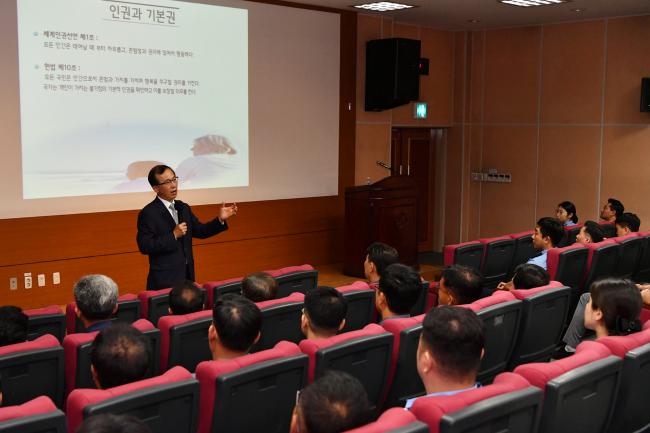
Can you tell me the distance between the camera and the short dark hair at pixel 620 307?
3309 millimetres

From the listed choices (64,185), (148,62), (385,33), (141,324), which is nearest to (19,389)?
(141,324)

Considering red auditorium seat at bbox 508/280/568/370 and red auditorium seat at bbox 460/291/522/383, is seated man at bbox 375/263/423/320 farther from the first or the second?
red auditorium seat at bbox 508/280/568/370

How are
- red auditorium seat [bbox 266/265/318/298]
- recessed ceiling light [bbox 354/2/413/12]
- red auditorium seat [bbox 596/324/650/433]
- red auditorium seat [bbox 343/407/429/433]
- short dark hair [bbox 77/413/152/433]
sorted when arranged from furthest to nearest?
recessed ceiling light [bbox 354/2/413/12] < red auditorium seat [bbox 266/265/318/298] < red auditorium seat [bbox 596/324/650/433] < red auditorium seat [bbox 343/407/429/433] < short dark hair [bbox 77/413/152/433]

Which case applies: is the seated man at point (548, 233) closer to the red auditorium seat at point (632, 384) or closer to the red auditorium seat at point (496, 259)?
the red auditorium seat at point (496, 259)

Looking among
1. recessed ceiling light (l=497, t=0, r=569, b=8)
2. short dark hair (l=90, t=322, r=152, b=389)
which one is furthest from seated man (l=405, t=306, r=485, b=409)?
recessed ceiling light (l=497, t=0, r=569, b=8)

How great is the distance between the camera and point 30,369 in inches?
122

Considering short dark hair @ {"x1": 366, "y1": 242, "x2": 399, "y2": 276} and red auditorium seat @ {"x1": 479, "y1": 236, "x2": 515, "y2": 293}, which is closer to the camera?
short dark hair @ {"x1": 366, "y1": 242, "x2": 399, "y2": 276}

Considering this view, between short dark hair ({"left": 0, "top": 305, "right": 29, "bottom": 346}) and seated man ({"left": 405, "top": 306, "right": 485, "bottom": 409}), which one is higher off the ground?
seated man ({"left": 405, "top": 306, "right": 485, "bottom": 409})

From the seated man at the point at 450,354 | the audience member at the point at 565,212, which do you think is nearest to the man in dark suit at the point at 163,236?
the seated man at the point at 450,354

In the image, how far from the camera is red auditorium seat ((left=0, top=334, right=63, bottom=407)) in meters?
3.04

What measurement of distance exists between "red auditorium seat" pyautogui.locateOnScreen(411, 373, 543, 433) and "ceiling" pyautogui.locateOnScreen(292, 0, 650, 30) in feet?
24.0

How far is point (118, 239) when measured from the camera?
772 centimetres

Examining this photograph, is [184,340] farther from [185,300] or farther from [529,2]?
[529,2]

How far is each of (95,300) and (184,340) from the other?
1.88 ft
